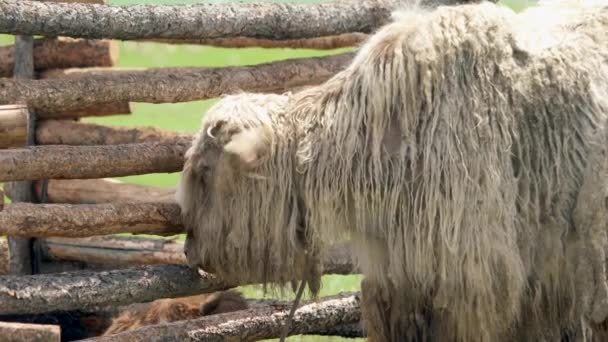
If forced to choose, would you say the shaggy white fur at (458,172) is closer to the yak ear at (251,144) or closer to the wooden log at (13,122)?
the yak ear at (251,144)

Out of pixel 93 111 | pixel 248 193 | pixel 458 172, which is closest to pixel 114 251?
pixel 93 111

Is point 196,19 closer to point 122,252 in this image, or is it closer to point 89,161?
point 89,161

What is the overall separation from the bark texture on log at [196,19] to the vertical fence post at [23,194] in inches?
40.2

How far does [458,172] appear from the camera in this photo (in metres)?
5.46

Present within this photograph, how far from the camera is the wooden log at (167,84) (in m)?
6.74

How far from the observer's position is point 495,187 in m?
5.46

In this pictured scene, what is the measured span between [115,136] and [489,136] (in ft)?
9.95

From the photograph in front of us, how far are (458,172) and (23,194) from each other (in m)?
3.30

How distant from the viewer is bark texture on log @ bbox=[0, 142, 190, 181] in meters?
6.75

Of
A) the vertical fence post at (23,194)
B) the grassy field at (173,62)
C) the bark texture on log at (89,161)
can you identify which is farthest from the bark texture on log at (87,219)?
the grassy field at (173,62)

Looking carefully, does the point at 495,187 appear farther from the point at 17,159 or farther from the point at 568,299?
the point at 17,159

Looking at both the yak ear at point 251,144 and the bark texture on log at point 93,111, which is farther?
the bark texture on log at point 93,111

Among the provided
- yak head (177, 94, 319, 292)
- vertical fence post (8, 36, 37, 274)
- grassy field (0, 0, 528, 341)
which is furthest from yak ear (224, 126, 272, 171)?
grassy field (0, 0, 528, 341)

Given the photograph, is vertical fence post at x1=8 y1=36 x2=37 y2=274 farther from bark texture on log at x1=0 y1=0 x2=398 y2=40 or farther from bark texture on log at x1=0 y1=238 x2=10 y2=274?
bark texture on log at x1=0 y1=0 x2=398 y2=40
